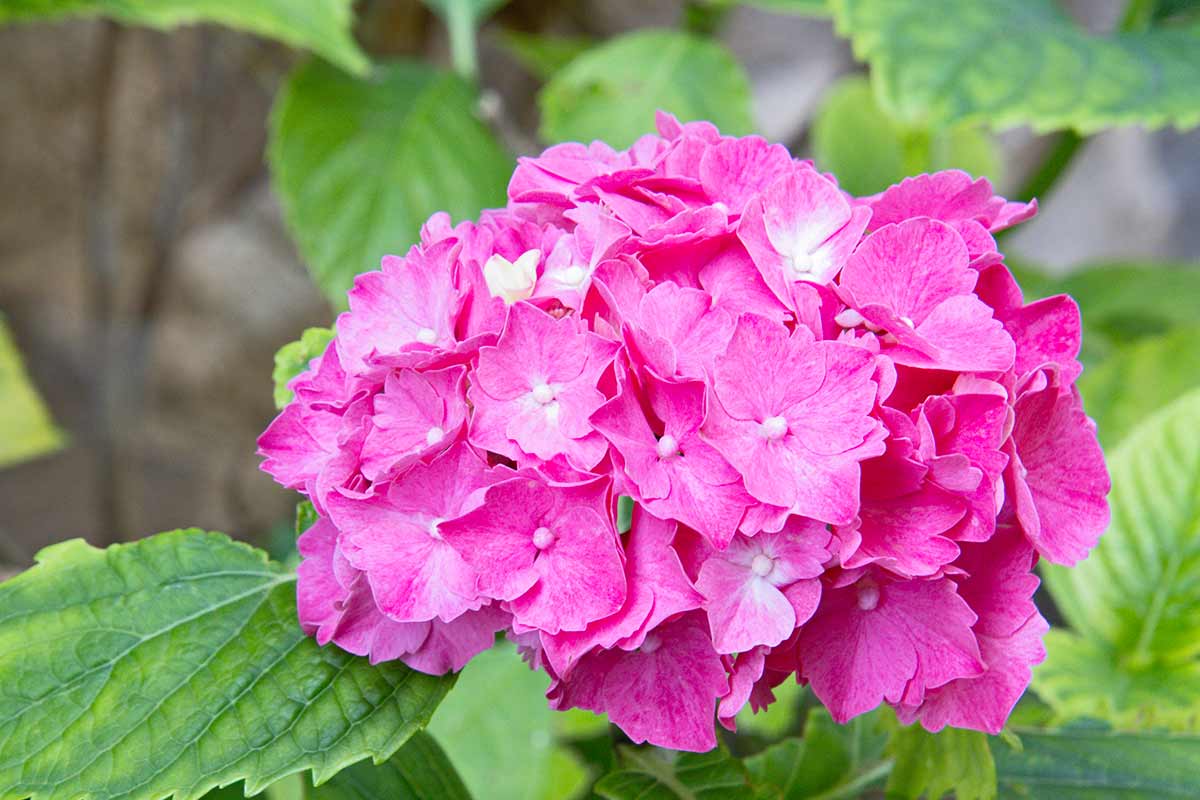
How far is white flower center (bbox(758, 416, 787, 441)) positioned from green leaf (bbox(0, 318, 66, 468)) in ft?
3.62

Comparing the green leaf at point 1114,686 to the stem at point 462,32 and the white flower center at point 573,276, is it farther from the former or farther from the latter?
the stem at point 462,32

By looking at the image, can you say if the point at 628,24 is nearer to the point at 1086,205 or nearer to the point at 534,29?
the point at 534,29

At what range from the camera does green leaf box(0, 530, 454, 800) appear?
1.53 ft

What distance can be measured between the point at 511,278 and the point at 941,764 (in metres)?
0.34

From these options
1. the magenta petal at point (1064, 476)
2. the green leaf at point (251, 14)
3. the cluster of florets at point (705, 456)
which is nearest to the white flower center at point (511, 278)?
the cluster of florets at point (705, 456)

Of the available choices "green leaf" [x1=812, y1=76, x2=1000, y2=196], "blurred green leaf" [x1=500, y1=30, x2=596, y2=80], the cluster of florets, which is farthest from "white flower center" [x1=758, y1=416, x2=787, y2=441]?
"blurred green leaf" [x1=500, y1=30, x2=596, y2=80]

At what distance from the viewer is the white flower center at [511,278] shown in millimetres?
452

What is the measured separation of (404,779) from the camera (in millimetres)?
592

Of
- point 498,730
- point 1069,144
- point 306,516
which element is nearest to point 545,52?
point 1069,144

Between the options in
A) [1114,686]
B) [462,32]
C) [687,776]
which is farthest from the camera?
[462,32]

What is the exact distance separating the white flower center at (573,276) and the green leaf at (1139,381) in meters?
0.81

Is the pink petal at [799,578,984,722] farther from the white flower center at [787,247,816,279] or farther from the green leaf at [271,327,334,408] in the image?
the green leaf at [271,327,334,408]

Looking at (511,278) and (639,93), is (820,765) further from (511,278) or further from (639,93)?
(639,93)

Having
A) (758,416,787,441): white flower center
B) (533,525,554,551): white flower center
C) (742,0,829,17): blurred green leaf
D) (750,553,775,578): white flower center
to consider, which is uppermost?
(742,0,829,17): blurred green leaf
